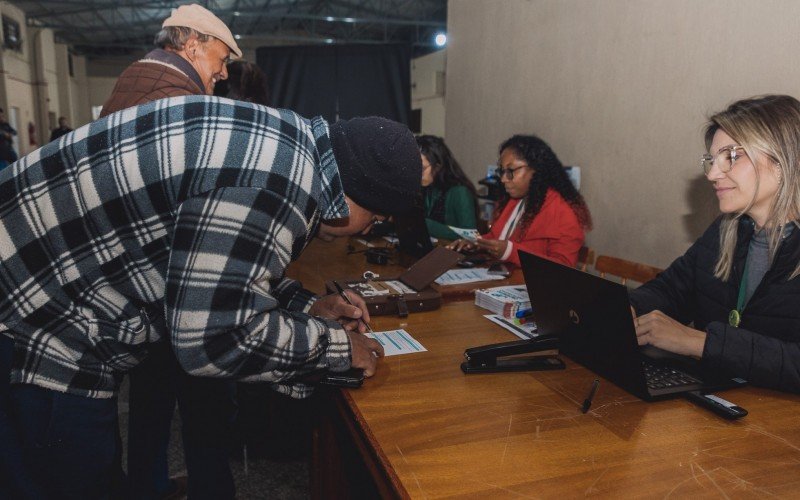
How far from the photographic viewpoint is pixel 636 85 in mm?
2639

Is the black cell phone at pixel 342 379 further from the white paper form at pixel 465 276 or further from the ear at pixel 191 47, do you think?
the ear at pixel 191 47

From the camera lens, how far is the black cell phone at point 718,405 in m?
1.06

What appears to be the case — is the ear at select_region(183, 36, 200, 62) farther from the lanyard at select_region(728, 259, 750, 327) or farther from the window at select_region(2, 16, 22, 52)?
the window at select_region(2, 16, 22, 52)

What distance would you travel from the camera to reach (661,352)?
1.41 metres

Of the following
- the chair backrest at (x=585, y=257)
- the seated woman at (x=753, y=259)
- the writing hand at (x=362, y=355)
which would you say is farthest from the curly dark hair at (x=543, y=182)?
the writing hand at (x=362, y=355)

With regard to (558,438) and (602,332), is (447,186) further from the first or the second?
(558,438)

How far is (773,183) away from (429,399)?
40.9 inches

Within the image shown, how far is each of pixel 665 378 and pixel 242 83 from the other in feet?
7.78

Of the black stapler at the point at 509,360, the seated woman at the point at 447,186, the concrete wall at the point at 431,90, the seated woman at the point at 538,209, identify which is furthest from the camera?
the concrete wall at the point at 431,90

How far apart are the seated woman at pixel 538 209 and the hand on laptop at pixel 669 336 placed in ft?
3.82

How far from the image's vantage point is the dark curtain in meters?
4.85

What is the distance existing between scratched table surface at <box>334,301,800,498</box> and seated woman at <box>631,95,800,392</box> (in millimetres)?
91

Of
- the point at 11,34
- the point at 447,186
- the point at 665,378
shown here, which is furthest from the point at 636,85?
the point at 11,34

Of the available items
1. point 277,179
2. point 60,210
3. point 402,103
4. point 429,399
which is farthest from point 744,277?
point 402,103
